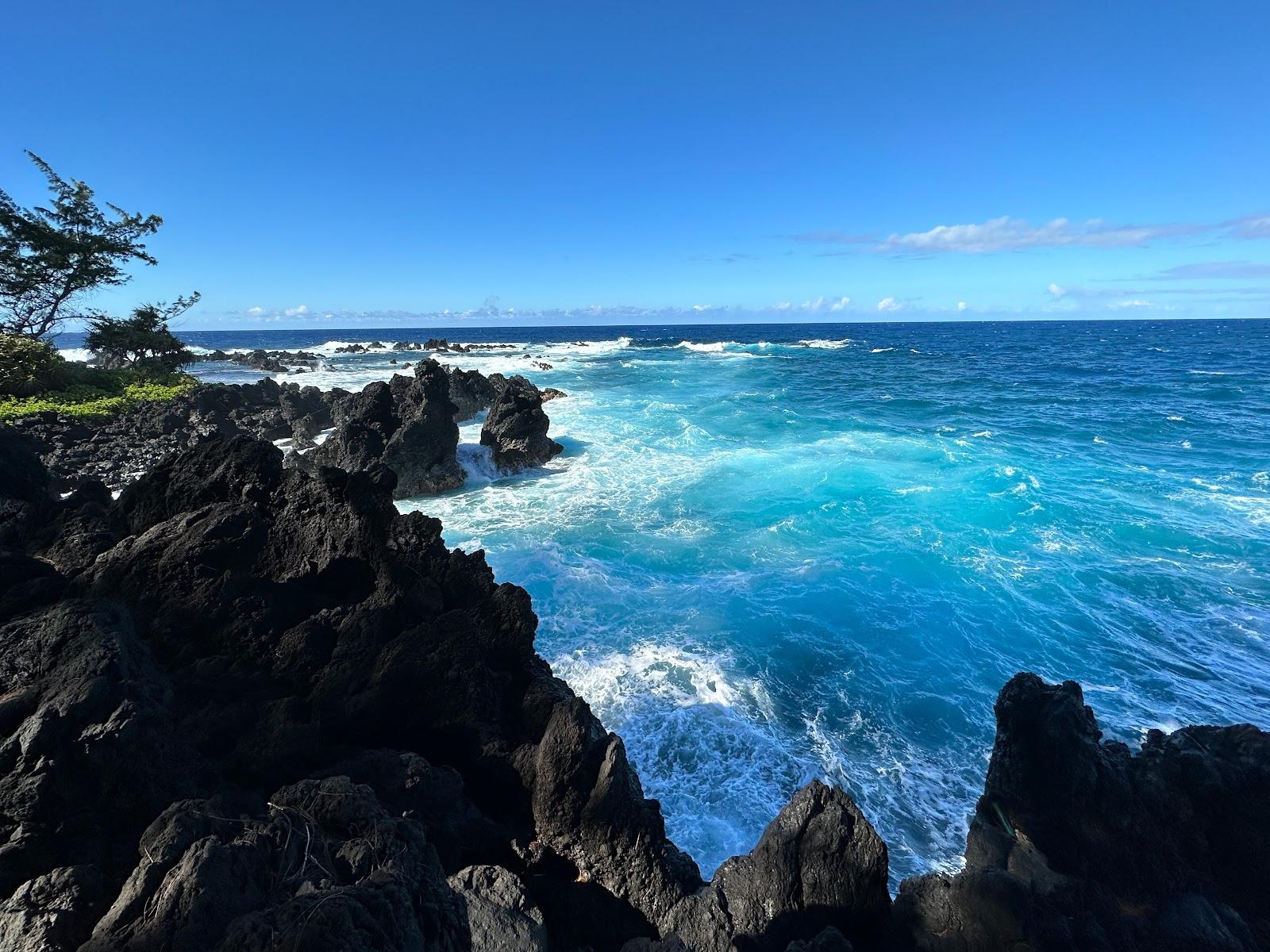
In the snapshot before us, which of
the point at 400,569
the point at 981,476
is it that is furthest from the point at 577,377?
the point at 400,569

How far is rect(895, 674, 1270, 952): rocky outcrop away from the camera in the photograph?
5773mm

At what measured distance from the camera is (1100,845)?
6.93 meters

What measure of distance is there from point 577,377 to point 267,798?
5570 cm

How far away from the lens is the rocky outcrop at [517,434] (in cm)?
2622

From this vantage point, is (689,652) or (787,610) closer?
(689,652)

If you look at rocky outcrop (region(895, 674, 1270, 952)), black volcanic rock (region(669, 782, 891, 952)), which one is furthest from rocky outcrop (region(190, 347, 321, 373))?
rocky outcrop (region(895, 674, 1270, 952))

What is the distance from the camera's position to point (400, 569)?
886 cm

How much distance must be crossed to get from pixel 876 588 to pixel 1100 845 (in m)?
8.60

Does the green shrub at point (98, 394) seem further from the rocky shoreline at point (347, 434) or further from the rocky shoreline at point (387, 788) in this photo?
the rocky shoreline at point (387, 788)

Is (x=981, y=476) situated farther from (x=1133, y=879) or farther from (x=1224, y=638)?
(x=1133, y=879)

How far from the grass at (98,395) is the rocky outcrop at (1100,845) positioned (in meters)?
32.3

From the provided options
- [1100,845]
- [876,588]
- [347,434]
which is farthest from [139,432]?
[1100,845]

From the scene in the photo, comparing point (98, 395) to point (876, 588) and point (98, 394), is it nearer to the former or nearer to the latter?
point (98, 394)

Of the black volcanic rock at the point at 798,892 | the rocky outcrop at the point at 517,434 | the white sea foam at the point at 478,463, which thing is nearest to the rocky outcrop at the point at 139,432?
the white sea foam at the point at 478,463
